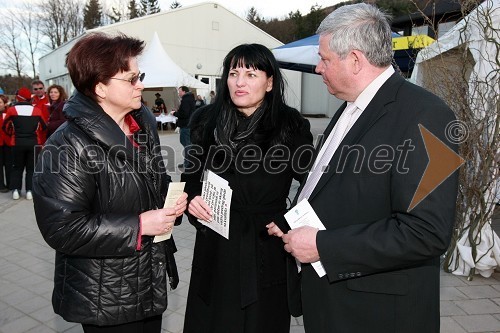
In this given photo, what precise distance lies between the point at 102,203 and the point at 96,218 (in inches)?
4.0

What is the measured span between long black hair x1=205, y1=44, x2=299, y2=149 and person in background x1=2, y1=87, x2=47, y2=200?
5731 millimetres

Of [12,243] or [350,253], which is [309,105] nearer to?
[12,243]

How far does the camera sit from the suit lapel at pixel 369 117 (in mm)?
1512

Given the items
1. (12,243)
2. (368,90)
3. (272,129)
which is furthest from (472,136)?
(12,243)

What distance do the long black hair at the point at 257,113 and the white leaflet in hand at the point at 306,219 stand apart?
2.34ft

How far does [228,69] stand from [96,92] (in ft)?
2.75

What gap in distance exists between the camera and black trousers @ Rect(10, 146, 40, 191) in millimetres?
7219

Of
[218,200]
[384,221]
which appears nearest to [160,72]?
[218,200]

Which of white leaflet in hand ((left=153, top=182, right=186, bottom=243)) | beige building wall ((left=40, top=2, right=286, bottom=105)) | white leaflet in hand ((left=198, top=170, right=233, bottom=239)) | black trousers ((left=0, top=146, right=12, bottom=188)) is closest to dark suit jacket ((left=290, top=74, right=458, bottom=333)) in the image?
white leaflet in hand ((left=198, top=170, right=233, bottom=239))

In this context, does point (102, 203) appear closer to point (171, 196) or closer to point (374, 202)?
point (171, 196)

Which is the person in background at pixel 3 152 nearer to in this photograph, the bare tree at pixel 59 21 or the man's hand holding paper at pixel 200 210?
the man's hand holding paper at pixel 200 210

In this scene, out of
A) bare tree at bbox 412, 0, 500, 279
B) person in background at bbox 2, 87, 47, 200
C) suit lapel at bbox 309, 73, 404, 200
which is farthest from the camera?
person in background at bbox 2, 87, 47, 200

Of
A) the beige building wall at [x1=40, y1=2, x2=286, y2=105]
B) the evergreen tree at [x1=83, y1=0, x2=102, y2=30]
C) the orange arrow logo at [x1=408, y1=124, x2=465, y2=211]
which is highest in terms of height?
the evergreen tree at [x1=83, y1=0, x2=102, y2=30]

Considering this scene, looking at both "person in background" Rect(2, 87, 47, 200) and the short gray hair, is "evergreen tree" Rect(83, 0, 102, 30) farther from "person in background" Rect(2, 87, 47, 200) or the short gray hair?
the short gray hair
